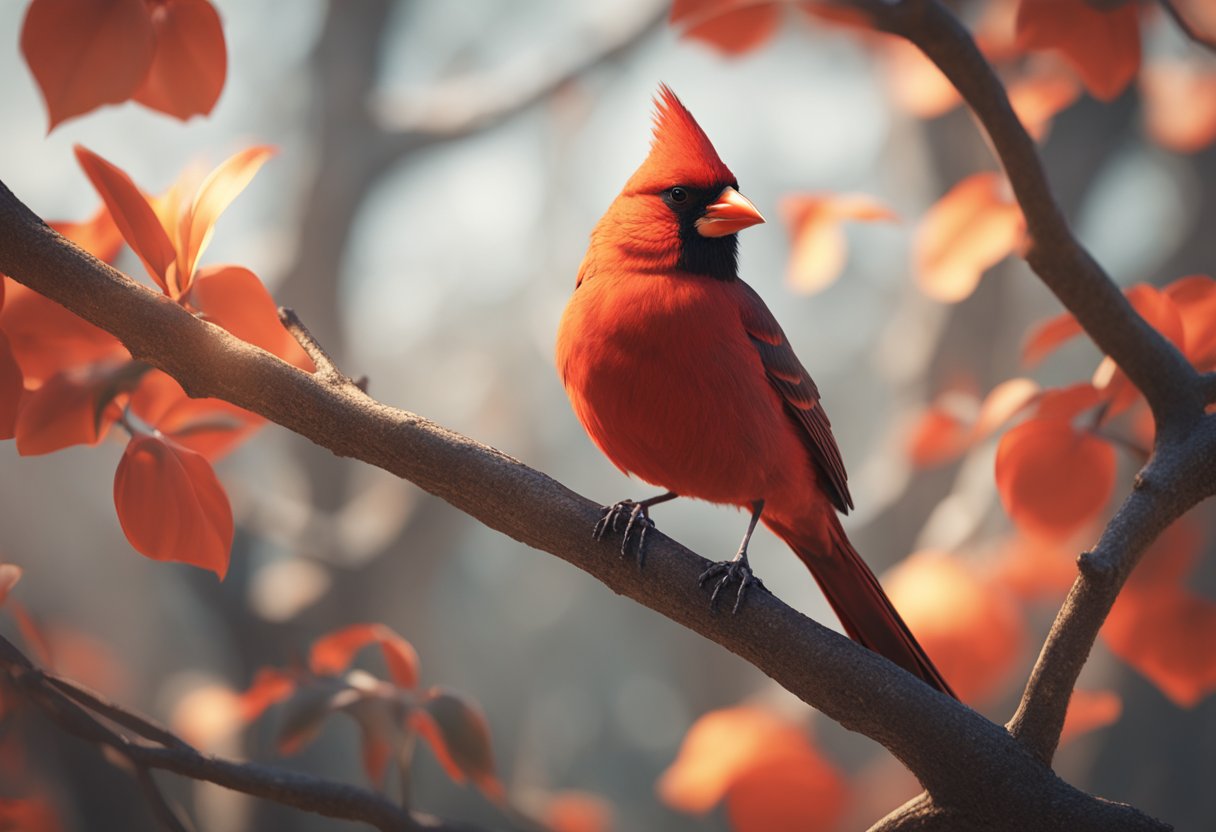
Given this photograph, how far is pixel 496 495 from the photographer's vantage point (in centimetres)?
61

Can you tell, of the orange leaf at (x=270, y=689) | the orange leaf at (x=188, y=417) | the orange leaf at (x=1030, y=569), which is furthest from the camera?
the orange leaf at (x=1030, y=569)

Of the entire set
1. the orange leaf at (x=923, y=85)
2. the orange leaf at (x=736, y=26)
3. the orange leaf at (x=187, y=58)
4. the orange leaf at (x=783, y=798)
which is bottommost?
the orange leaf at (x=783, y=798)

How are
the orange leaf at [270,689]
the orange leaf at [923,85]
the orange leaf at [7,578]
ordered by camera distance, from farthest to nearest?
the orange leaf at [923,85]
the orange leaf at [270,689]
the orange leaf at [7,578]

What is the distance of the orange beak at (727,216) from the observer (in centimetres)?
78

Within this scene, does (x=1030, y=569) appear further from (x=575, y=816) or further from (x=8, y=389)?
(x=8, y=389)

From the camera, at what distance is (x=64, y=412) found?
1.90 feet

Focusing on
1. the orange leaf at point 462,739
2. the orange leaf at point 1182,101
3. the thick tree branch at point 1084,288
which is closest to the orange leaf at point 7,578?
the orange leaf at point 462,739

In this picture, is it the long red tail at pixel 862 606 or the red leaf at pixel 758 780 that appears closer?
the long red tail at pixel 862 606

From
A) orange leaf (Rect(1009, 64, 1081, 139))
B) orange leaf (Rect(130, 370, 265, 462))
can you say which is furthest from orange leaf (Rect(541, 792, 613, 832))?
orange leaf (Rect(1009, 64, 1081, 139))

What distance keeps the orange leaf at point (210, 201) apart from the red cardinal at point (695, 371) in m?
0.28

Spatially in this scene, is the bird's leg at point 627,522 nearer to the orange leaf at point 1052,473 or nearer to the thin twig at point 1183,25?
the orange leaf at point 1052,473

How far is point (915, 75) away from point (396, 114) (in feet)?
3.77

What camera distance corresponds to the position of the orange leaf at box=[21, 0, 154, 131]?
559 mm

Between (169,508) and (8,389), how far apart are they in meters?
0.11
